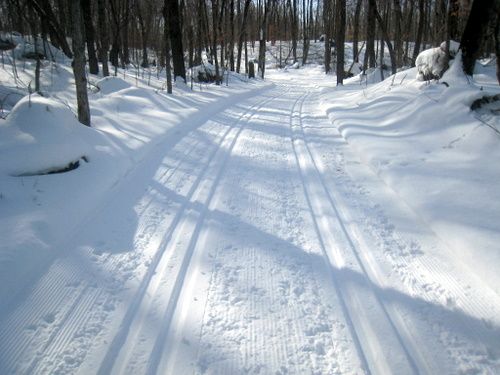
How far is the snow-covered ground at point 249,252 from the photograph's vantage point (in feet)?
7.45

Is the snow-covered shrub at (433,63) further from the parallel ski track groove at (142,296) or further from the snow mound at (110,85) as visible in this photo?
the snow mound at (110,85)

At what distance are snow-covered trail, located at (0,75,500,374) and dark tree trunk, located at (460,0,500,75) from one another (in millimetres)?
5563

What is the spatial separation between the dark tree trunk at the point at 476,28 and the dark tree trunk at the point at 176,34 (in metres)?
10.2

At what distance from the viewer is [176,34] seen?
48.2 ft

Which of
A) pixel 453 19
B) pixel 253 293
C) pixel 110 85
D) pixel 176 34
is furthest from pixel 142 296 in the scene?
pixel 176 34

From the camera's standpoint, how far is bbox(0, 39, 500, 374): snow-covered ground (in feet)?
7.45

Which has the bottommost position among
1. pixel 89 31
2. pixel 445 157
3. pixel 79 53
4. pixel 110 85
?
pixel 445 157

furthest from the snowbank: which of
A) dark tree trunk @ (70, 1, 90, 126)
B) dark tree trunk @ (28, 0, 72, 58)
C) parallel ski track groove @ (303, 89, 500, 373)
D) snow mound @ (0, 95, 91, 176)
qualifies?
dark tree trunk @ (28, 0, 72, 58)

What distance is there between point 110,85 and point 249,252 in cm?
1078

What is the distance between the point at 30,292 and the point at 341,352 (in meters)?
2.45

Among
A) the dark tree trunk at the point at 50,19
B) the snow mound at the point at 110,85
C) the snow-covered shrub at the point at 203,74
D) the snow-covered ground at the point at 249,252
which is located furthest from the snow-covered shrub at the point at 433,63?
the snow-covered shrub at the point at 203,74

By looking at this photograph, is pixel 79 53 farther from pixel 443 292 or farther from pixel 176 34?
pixel 176 34

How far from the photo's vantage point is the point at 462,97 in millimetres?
6297

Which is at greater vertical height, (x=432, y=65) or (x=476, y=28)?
(x=476, y=28)
